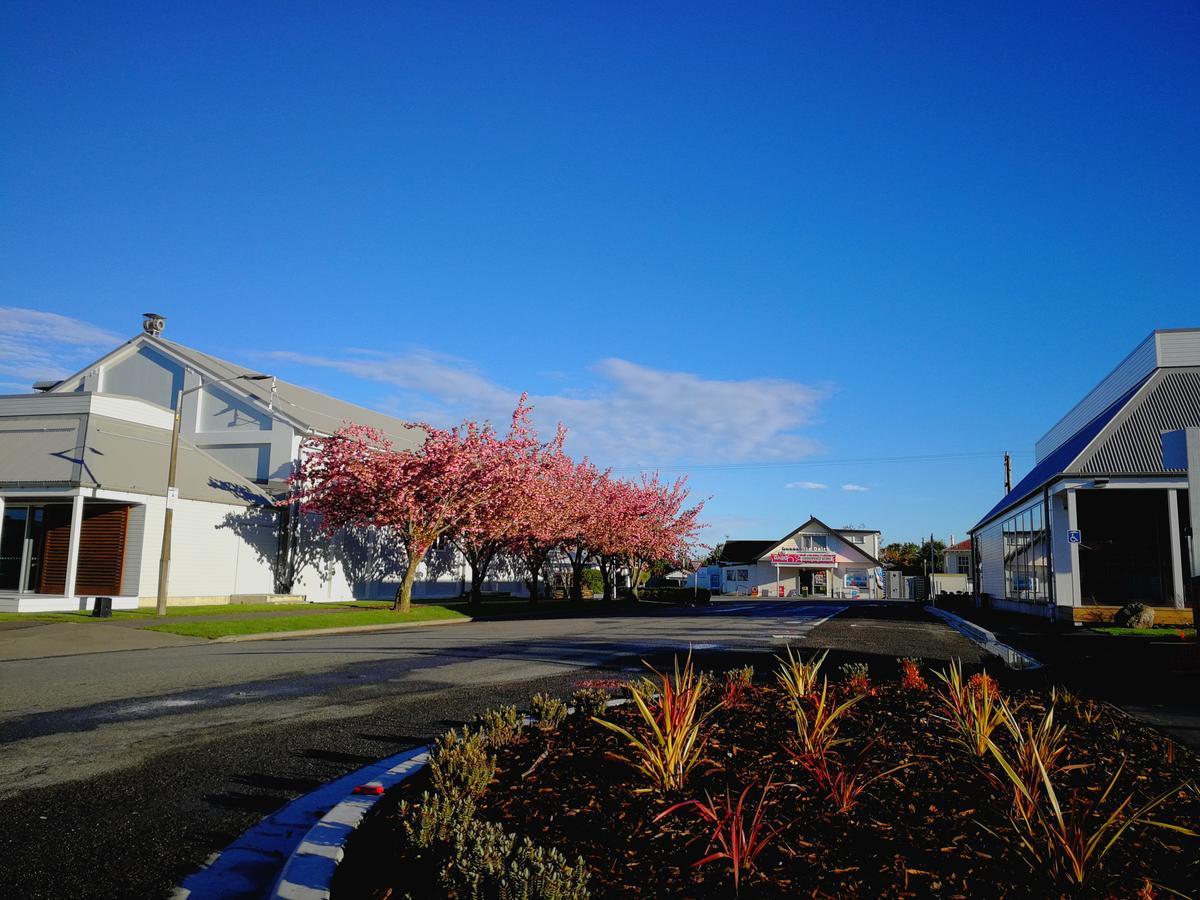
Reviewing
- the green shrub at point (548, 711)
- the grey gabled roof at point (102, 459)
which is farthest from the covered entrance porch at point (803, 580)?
the green shrub at point (548, 711)

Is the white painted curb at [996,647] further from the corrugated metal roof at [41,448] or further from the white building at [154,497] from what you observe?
the corrugated metal roof at [41,448]

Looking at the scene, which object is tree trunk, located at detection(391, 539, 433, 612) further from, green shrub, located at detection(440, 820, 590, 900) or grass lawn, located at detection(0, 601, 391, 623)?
green shrub, located at detection(440, 820, 590, 900)

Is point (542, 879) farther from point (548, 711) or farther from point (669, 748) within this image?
point (548, 711)

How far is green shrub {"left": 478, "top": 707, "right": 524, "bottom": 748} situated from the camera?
Answer: 5.96m

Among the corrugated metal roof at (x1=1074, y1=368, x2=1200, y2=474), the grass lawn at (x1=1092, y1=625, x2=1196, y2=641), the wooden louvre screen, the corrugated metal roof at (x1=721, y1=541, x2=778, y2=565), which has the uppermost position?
the corrugated metal roof at (x1=1074, y1=368, x2=1200, y2=474)

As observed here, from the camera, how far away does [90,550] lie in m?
27.5

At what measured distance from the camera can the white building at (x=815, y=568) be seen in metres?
78.9

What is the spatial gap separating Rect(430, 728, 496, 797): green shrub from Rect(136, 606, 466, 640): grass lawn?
1505 centimetres

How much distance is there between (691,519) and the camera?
5541cm

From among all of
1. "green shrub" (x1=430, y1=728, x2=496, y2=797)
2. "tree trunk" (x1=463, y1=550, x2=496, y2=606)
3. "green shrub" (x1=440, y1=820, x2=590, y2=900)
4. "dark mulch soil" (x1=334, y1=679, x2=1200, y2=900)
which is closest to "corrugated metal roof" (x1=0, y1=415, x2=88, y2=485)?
"tree trunk" (x1=463, y1=550, x2=496, y2=606)

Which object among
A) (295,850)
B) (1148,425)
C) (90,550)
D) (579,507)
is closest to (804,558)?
(579,507)

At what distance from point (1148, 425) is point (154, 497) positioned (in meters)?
33.6

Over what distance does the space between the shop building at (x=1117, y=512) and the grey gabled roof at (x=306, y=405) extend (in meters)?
23.4

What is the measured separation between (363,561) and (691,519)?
2415 centimetres
